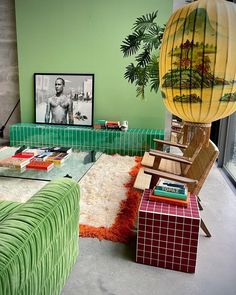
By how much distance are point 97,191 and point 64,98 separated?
214 cm

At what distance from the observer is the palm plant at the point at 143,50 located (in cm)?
385

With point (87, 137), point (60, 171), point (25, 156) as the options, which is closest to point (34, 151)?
point (25, 156)

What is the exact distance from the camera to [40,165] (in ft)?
8.91

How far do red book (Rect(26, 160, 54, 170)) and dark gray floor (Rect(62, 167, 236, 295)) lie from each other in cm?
102

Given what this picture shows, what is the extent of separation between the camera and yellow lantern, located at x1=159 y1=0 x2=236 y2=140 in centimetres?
78

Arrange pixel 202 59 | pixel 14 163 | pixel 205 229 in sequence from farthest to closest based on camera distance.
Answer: pixel 14 163, pixel 205 229, pixel 202 59

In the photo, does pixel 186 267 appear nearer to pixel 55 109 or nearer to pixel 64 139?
pixel 64 139

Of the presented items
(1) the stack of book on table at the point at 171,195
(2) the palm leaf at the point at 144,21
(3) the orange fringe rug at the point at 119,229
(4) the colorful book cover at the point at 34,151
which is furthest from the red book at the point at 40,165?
(2) the palm leaf at the point at 144,21

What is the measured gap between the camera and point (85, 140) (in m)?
4.12

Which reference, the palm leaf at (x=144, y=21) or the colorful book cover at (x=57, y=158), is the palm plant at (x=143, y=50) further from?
A: the colorful book cover at (x=57, y=158)

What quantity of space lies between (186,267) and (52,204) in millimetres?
956

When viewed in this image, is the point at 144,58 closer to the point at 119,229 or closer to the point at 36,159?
the point at 36,159

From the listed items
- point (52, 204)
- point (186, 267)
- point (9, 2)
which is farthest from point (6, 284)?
point (9, 2)

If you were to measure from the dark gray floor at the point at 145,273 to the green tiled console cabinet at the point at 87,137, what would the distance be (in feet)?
6.86
